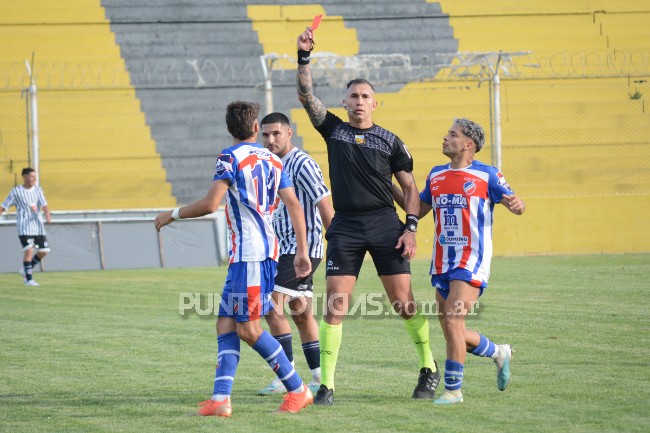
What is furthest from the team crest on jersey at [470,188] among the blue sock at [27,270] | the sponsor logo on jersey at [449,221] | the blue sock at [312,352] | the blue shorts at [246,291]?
the blue sock at [27,270]

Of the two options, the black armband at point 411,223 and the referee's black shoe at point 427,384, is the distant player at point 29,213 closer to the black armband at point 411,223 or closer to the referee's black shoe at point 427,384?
the black armband at point 411,223

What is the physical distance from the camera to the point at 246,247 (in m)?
6.34

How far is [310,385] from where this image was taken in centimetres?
734

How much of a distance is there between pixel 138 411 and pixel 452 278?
2.15 meters

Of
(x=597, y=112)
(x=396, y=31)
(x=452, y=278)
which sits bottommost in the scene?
(x=452, y=278)

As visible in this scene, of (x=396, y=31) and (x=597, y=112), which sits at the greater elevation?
(x=396, y=31)

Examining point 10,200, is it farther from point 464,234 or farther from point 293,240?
point 464,234

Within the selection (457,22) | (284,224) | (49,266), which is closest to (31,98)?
(49,266)

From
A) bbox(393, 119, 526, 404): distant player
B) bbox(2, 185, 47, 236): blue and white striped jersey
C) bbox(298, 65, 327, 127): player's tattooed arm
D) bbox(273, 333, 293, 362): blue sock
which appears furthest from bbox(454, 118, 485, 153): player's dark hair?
bbox(2, 185, 47, 236): blue and white striped jersey

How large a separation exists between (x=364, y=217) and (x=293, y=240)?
777 millimetres

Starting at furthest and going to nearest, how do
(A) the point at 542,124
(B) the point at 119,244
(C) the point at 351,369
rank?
(A) the point at 542,124 → (B) the point at 119,244 → (C) the point at 351,369

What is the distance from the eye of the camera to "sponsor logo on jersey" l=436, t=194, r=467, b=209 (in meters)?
6.88

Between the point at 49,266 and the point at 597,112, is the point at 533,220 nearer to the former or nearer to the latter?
the point at 597,112

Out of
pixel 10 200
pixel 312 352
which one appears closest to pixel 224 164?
pixel 312 352
